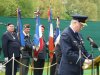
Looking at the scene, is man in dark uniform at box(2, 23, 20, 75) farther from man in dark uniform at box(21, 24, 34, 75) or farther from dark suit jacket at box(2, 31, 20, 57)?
man in dark uniform at box(21, 24, 34, 75)

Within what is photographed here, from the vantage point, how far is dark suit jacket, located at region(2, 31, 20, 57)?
1248 centimetres

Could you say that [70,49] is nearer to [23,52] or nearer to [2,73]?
[23,52]

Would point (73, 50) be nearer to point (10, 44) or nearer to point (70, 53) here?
point (70, 53)

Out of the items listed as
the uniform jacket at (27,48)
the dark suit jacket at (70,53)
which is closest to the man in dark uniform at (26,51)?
the uniform jacket at (27,48)

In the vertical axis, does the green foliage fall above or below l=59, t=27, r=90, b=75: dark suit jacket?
Answer: below

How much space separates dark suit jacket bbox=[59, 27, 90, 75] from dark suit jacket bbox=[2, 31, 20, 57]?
499 centimetres

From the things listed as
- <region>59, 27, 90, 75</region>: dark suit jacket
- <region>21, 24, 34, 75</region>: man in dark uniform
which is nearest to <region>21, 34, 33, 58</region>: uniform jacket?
<region>21, 24, 34, 75</region>: man in dark uniform

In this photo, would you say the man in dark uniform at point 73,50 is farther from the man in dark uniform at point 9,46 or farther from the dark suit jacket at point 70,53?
the man in dark uniform at point 9,46

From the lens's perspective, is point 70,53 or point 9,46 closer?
point 70,53

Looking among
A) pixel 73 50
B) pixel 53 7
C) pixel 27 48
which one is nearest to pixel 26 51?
pixel 27 48

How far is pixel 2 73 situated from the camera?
16.3 m

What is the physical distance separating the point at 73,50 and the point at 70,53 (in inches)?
5.7

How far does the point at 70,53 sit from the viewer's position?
7.39 m

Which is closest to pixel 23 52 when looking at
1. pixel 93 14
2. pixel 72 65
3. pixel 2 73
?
pixel 2 73
